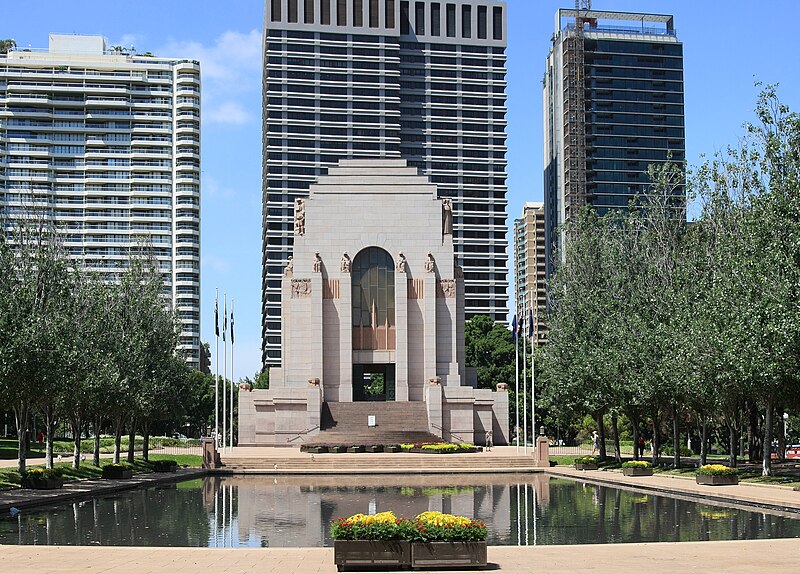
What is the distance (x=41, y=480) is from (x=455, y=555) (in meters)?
28.5

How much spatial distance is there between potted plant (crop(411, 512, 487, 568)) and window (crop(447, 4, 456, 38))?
176005mm

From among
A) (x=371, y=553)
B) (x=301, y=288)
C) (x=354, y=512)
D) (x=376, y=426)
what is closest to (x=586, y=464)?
(x=376, y=426)

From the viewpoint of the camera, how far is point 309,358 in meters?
89.9

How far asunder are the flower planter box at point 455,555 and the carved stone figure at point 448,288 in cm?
6948

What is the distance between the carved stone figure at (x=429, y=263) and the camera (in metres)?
89.9

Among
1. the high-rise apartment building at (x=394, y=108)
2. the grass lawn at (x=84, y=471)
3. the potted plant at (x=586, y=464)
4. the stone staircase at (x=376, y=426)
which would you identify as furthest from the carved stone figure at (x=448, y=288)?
the high-rise apartment building at (x=394, y=108)

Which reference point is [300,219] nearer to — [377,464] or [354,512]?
[377,464]

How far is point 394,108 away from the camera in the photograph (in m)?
186

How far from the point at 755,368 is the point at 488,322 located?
83.5 m

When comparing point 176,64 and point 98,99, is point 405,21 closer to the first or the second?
point 176,64

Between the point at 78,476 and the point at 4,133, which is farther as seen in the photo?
the point at 4,133

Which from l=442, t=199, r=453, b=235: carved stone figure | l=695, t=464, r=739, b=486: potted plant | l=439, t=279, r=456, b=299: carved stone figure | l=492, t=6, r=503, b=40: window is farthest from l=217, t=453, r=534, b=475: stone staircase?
l=492, t=6, r=503, b=40: window

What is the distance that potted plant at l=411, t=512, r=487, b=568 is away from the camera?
2134 cm

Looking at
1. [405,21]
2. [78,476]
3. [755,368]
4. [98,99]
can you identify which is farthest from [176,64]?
[755,368]
